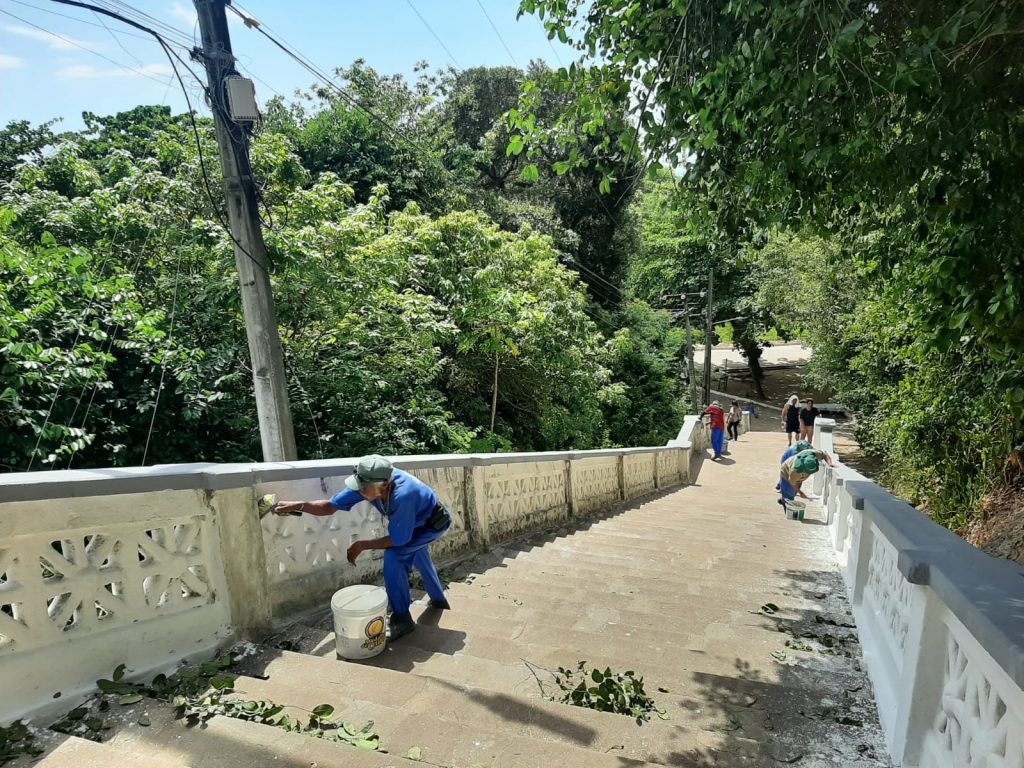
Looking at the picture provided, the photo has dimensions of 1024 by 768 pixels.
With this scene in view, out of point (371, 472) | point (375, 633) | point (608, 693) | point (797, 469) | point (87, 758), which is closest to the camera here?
point (87, 758)

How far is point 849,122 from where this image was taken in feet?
11.1

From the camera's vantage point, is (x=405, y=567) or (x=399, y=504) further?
(x=405, y=567)

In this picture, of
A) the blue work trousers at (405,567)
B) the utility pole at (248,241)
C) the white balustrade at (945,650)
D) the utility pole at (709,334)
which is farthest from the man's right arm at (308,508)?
the utility pole at (709,334)

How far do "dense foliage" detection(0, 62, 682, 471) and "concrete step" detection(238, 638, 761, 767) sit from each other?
4034mm

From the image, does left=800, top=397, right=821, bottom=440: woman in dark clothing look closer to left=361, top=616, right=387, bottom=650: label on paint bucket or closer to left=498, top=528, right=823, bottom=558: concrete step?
left=498, top=528, right=823, bottom=558: concrete step

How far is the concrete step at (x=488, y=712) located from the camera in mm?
2398

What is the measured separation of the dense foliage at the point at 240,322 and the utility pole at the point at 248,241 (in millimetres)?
632

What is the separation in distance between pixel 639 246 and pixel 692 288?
9.61 meters

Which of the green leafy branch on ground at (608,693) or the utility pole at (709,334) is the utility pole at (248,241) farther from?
the utility pole at (709,334)

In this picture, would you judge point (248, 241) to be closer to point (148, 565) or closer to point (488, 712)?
point (148, 565)

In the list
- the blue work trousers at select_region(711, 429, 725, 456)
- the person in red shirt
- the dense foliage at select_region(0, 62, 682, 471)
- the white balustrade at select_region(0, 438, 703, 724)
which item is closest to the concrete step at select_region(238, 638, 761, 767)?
the white balustrade at select_region(0, 438, 703, 724)

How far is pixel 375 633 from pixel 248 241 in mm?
3835

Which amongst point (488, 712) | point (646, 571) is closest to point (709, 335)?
point (646, 571)

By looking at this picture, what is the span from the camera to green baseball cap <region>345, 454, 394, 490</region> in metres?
3.55
